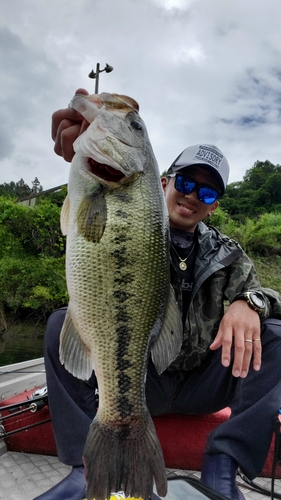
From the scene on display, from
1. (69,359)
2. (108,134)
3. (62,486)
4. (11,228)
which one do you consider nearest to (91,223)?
(108,134)

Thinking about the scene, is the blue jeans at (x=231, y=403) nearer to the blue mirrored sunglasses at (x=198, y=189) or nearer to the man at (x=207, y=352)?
the man at (x=207, y=352)

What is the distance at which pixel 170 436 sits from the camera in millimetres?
2578

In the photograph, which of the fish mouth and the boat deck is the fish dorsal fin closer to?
the fish mouth

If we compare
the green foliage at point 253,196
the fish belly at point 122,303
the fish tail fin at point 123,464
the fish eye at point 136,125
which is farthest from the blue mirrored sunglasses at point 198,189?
the green foliage at point 253,196

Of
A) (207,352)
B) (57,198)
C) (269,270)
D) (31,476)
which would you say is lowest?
(31,476)

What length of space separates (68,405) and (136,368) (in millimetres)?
555

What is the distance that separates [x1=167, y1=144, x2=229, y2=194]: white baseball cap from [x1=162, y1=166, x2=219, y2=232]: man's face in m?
0.03

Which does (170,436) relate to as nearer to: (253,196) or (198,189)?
(198,189)

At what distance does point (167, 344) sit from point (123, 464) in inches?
18.6

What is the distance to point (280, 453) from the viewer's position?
2.12 m

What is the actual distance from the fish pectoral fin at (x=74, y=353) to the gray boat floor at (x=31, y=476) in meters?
0.91

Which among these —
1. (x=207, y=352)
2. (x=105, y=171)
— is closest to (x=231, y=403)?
(x=207, y=352)

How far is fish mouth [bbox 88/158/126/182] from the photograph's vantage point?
1716mm

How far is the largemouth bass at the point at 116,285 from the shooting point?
1551 millimetres
